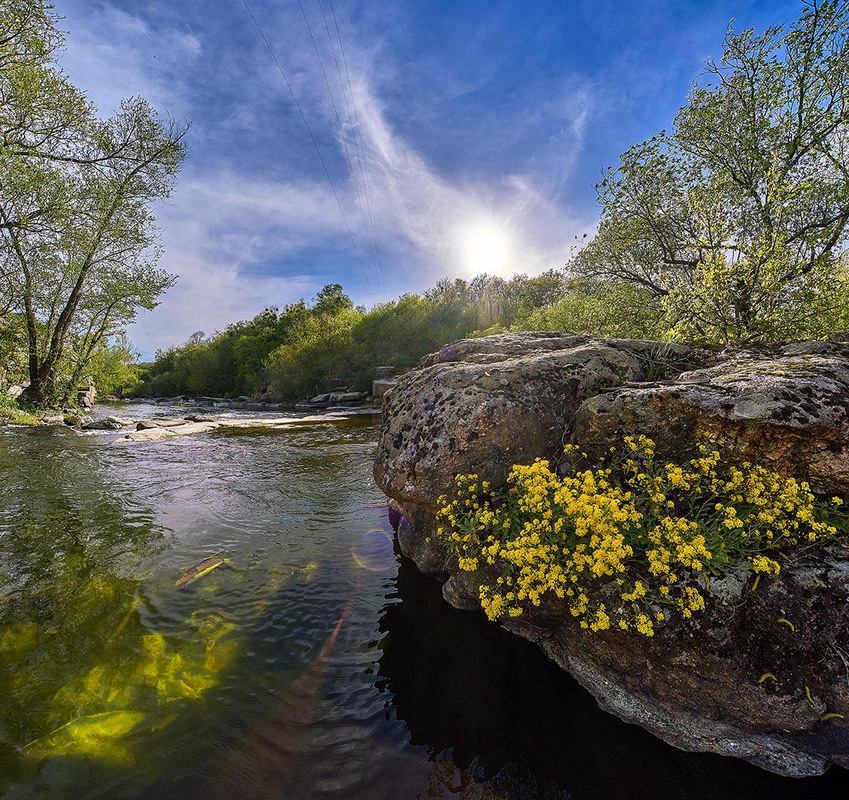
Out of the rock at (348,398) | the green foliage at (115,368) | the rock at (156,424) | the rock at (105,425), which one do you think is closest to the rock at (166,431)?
the rock at (156,424)

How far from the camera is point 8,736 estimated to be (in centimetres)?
293

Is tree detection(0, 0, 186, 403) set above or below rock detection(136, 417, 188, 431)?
above

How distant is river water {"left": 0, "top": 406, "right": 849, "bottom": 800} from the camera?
9.02 feet

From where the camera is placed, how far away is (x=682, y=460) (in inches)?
150

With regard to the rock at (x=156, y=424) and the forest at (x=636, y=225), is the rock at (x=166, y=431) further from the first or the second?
the forest at (x=636, y=225)

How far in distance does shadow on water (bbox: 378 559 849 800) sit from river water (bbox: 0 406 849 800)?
0.04 feet

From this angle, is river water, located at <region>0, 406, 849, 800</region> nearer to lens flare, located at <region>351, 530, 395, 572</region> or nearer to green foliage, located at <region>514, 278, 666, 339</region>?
lens flare, located at <region>351, 530, 395, 572</region>

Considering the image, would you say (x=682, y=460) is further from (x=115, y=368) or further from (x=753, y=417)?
(x=115, y=368)

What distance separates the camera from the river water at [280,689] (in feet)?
9.02

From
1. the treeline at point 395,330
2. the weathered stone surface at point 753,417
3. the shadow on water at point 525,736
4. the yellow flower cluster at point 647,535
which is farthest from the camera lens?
the treeline at point 395,330

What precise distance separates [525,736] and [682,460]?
2.99m

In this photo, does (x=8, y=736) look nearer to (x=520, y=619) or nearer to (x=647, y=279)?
(x=520, y=619)

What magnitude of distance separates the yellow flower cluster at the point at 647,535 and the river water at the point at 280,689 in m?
0.94

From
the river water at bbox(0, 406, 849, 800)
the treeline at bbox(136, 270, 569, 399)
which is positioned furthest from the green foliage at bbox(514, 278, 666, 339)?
the treeline at bbox(136, 270, 569, 399)
